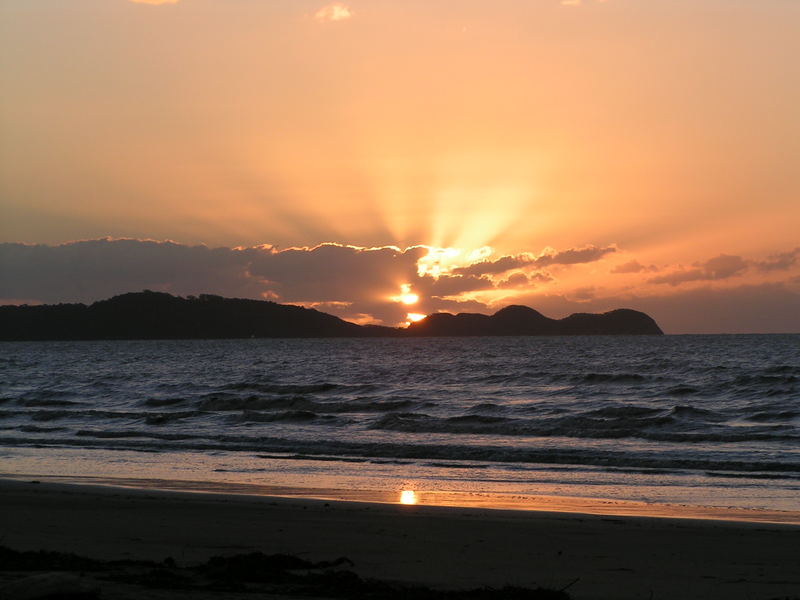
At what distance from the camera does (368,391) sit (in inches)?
1884

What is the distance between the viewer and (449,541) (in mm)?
10945

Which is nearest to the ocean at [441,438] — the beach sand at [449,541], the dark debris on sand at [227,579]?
the beach sand at [449,541]

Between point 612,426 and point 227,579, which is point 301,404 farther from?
point 227,579

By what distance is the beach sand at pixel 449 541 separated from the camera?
9031 millimetres

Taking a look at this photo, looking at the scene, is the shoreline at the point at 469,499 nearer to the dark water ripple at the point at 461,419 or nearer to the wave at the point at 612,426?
the dark water ripple at the point at 461,419

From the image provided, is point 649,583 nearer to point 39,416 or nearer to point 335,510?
point 335,510

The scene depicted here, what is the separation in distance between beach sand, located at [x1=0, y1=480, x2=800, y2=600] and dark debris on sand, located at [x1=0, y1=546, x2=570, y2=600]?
53 cm

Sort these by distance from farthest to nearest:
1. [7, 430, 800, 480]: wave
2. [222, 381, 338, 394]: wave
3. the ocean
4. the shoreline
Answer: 1. [222, 381, 338, 394]: wave
2. [7, 430, 800, 480]: wave
3. the ocean
4. the shoreline

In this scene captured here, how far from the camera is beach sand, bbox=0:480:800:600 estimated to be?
903 centimetres

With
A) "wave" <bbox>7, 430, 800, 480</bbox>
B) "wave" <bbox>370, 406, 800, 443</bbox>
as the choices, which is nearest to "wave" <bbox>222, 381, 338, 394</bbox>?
"wave" <bbox>370, 406, 800, 443</bbox>

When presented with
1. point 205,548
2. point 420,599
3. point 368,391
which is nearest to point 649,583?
point 420,599

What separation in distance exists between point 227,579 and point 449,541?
3.49m

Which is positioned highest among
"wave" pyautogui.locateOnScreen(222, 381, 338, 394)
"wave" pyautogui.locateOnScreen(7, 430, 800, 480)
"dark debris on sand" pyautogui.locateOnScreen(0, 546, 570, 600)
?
"wave" pyautogui.locateOnScreen(222, 381, 338, 394)

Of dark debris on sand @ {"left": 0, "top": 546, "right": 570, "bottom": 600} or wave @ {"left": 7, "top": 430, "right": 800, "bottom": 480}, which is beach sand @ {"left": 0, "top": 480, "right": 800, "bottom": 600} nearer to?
dark debris on sand @ {"left": 0, "top": 546, "right": 570, "bottom": 600}
